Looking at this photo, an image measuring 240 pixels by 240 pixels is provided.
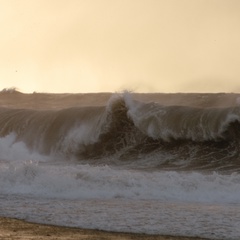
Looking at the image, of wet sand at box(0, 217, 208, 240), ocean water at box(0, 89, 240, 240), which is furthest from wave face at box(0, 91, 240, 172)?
wet sand at box(0, 217, 208, 240)

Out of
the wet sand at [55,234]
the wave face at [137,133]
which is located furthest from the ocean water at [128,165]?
the wet sand at [55,234]

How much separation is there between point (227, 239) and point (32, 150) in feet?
49.7

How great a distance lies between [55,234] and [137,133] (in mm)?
12640

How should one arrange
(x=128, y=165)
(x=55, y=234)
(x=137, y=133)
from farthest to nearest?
(x=137, y=133) → (x=128, y=165) → (x=55, y=234)

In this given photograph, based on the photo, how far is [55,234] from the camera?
9.10 m

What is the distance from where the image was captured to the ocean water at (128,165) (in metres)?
10.3

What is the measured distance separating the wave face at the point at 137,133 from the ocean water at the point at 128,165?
0.03 meters

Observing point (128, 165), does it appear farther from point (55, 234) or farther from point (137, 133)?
point (55, 234)

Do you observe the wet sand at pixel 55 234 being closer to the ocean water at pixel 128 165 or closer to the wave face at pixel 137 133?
the ocean water at pixel 128 165

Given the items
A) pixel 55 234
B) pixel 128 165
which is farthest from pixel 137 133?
pixel 55 234

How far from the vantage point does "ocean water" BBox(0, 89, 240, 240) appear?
10.3 m

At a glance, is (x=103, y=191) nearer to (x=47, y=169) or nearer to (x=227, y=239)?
(x=47, y=169)

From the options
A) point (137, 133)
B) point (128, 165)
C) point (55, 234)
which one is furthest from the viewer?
point (137, 133)

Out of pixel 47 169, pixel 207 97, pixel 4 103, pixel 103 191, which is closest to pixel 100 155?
pixel 47 169
